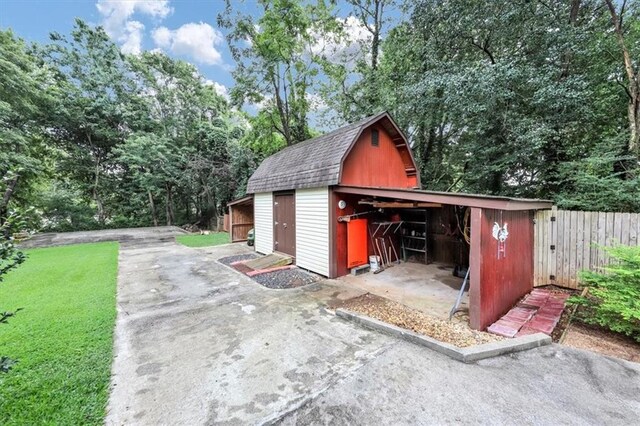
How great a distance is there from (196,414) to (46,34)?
28265 millimetres

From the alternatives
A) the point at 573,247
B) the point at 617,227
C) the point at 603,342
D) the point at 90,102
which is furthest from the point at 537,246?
the point at 90,102

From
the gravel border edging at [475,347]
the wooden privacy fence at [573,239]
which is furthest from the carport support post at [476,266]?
the wooden privacy fence at [573,239]

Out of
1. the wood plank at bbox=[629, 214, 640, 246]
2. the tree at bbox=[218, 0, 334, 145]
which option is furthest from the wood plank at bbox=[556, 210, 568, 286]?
the tree at bbox=[218, 0, 334, 145]

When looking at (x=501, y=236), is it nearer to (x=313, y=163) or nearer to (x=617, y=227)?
(x=617, y=227)

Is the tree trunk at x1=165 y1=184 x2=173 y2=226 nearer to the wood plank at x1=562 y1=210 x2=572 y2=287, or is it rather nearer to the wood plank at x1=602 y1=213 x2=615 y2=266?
the wood plank at x1=562 y1=210 x2=572 y2=287

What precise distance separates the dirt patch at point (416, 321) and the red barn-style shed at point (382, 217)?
280 millimetres

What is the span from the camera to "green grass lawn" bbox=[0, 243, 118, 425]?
240 cm

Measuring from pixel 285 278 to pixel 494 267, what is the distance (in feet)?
15.4

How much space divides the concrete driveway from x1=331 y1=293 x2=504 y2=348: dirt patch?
397 mm

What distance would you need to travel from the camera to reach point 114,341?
3.73 m

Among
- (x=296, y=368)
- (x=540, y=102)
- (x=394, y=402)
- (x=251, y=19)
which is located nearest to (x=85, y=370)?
(x=296, y=368)

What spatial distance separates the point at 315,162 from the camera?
737cm

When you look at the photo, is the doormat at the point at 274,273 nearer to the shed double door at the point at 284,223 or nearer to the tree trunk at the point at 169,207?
the shed double door at the point at 284,223

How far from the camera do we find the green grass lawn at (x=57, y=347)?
2404mm
